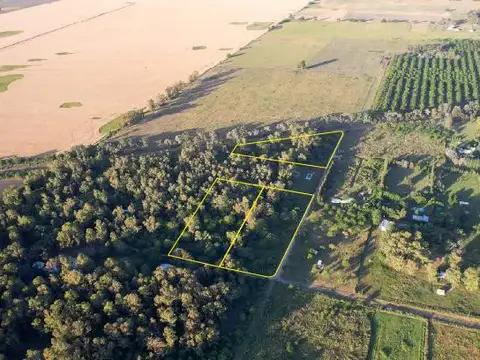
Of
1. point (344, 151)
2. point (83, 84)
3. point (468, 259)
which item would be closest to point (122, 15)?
point (83, 84)

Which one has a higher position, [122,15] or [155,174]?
[122,15]

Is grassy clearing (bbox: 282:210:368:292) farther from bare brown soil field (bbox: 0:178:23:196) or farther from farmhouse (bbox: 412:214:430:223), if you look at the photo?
bare brown soil field (bbox: 0:178:23:196)

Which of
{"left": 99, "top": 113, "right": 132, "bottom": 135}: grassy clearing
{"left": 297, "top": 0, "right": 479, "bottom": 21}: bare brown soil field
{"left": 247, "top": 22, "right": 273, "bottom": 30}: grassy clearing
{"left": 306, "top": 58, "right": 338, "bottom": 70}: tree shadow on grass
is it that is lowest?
{"left": 99, "top": 113, "right": 132, "bottom": 135}: grassy clearing

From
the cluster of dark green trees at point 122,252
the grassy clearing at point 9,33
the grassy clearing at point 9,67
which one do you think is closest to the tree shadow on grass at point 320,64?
the cluster of dark green trees at point 122,252

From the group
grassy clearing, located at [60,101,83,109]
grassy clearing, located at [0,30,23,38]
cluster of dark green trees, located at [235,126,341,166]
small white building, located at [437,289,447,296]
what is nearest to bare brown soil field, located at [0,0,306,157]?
grassy clearing, located at [60,101,83,109]

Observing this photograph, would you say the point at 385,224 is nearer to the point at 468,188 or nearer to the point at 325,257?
the point at 325,257

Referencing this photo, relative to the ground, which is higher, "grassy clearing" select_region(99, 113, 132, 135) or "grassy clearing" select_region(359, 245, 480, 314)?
"grassy clearing" select_region(99, 113, 132, 135)

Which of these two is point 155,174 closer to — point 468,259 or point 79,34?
point 468,259
